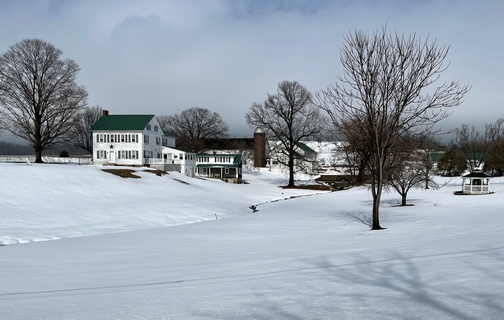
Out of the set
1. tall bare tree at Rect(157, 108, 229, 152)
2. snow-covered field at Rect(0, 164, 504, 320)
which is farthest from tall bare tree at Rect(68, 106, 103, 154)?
snow-covered field at Rect(0, 164, 504, 320)

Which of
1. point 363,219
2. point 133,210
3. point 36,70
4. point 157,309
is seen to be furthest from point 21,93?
point 157,309

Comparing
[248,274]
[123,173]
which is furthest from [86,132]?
[248,274]

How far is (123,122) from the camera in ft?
178

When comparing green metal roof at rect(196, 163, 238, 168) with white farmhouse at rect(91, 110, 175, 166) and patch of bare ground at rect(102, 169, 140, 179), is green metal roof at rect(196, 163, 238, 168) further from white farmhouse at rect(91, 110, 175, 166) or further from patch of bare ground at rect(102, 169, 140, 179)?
patch of bare ground at rect(102, 169, 140, 179)

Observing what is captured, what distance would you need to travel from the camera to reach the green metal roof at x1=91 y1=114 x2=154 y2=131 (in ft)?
174

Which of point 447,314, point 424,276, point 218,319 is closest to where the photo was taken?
point 447,314

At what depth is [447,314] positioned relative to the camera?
4.27 m

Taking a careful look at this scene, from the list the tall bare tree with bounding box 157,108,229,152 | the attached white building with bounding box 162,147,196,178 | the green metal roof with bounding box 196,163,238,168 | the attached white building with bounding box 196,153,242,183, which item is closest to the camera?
the attached white building with bounding box 162,147,196,178

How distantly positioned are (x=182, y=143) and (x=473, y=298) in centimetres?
9339

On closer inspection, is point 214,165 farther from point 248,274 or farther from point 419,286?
point 419,286

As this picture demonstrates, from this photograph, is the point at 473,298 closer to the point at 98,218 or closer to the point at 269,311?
the point at 269,311

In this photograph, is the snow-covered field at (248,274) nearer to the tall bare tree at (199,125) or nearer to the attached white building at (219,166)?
the attached white building at (219,166)

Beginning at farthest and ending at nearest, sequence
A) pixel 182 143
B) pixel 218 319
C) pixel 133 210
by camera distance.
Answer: pixel 182 143 → pixel 133 210 → pixel 218 319

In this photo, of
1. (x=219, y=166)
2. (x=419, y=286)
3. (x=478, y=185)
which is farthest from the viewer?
(x=219, y=166)
